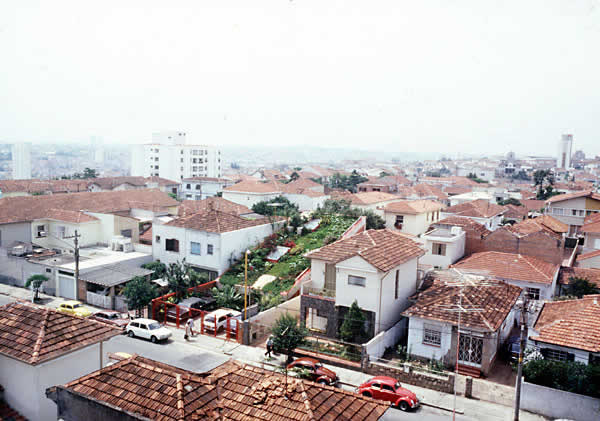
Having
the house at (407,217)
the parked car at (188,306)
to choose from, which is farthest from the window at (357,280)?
the house at (407,217)

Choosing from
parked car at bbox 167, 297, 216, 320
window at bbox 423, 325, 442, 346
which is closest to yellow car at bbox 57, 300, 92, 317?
parked car at bbox 167, 297, 216, 320

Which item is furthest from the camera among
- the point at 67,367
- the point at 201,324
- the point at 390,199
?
the point at 390,199

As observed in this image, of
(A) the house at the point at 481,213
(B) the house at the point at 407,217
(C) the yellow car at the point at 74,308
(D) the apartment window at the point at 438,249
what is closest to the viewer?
(C) the yellow car at the point at 74,308

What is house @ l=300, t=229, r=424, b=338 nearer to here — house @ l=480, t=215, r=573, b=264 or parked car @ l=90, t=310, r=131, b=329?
parked car @ l=90, t=310, r=131, b=329

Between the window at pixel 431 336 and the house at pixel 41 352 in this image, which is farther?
the window at pixel 431 336

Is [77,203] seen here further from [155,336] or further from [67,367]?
[67,367]

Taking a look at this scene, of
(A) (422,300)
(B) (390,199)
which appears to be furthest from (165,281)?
(B) (390,199)

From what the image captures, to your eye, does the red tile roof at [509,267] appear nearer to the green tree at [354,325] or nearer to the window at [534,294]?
the window at [534,294]
